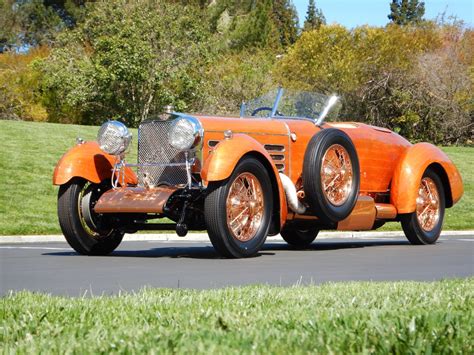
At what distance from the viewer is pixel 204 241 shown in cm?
1628

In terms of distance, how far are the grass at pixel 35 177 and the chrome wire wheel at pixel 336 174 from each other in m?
6.32

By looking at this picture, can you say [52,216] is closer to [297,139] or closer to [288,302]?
[297,139]

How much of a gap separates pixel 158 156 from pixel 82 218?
1166 millimetres

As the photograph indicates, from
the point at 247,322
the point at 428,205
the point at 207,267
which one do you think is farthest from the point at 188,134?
the point at 247,322

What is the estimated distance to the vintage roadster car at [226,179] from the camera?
10930 mm

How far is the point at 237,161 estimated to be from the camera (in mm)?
10820

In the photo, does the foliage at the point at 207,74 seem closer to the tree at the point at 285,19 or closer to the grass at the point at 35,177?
the grass at the point at 35,177

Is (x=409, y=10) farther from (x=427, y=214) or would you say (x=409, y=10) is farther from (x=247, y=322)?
(x=247, y=322)

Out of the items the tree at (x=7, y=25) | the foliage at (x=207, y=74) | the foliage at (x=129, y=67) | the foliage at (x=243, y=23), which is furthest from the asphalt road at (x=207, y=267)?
the tree at (x=7, y=25)

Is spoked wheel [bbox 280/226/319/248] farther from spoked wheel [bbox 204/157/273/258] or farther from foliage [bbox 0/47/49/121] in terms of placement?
foliage [bbox 0/47/49/121]

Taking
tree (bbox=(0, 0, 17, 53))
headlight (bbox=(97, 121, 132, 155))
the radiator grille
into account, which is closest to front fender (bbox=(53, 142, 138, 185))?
headlight (bbox=(97, 121, 132, 155))

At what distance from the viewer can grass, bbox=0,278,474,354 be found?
13.7 feet

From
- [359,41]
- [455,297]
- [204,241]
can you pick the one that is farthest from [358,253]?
[359,41]

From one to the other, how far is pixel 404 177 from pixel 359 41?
132 ft
